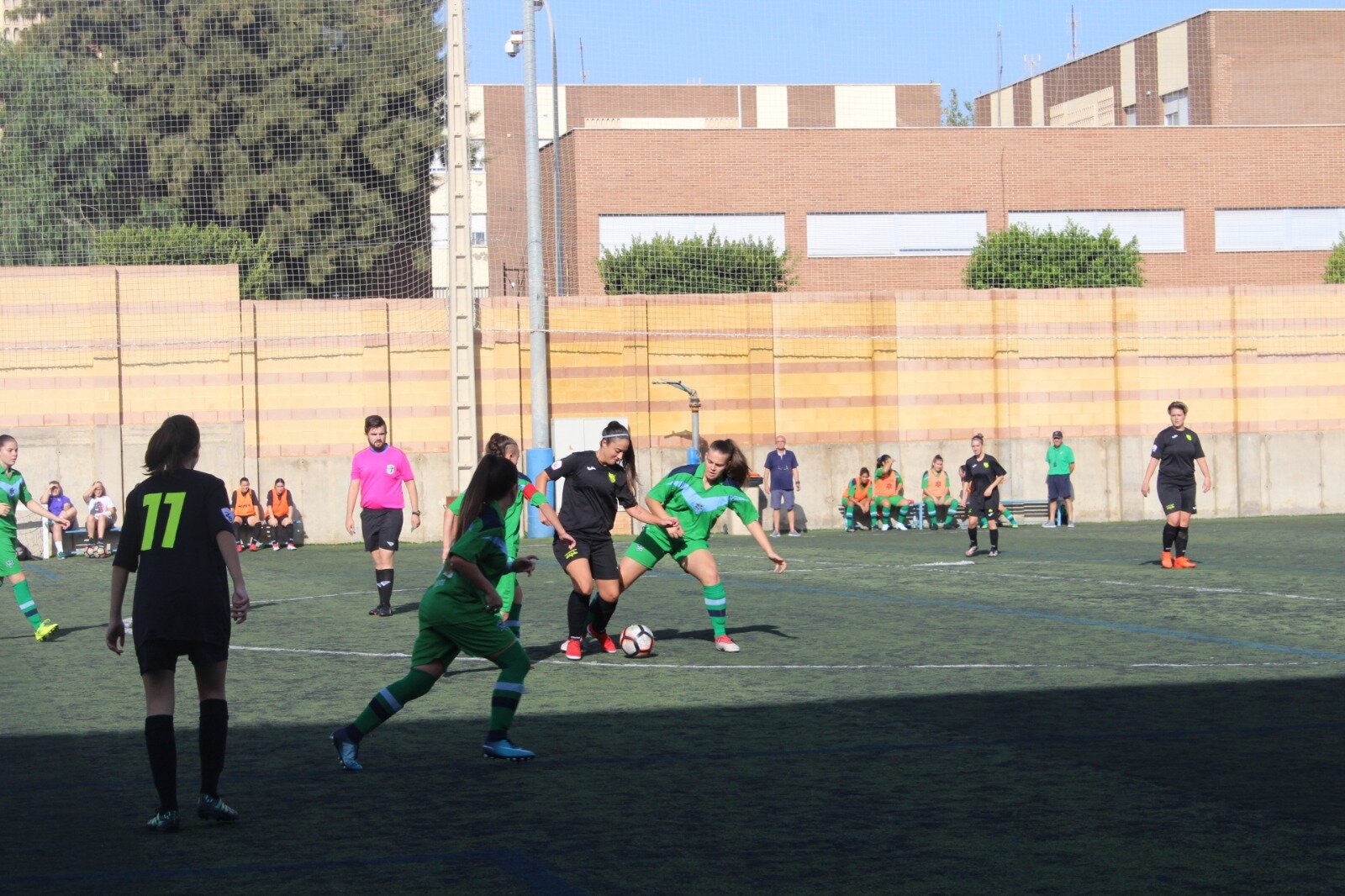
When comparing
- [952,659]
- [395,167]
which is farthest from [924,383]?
[952,659]

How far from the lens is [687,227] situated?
45.0m

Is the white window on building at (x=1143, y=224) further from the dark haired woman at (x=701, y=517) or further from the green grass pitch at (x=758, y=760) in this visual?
the dark haired woman at (x=701, y=517)

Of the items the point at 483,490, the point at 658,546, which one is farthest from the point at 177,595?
the point at 658,546

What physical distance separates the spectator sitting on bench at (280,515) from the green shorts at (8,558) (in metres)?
13.6

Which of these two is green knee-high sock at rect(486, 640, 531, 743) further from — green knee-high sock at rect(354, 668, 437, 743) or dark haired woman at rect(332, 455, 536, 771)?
green knee-high sock at rect(354, 668, 437, 743)

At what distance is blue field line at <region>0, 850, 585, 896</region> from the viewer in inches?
244

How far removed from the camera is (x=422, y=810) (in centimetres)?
734

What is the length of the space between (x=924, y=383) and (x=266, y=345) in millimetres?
12627

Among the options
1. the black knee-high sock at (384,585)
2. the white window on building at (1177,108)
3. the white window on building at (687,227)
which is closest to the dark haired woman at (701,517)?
the black knee-high sock at (384,585)

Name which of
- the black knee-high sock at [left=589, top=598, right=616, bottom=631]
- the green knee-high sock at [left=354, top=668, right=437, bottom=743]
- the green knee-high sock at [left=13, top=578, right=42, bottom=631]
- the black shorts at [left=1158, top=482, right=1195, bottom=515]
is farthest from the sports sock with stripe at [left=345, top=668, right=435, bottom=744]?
the black shorts at [left=1158, top=482, right=1195, bottom=515]

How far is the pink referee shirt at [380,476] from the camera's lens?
53.8 ft

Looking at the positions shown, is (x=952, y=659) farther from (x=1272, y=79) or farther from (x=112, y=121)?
(x=1272, y=79)

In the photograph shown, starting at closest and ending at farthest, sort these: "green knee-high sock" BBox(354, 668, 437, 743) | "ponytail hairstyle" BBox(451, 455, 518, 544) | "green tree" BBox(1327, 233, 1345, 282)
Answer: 1. "green knee-high sock" BBox(354, 668, 437, 743)
2. "ponytail hairstyle" BBox(451, 455, 518, 544)
3. "green tree" BBox(1327, 233, 1345, 282)

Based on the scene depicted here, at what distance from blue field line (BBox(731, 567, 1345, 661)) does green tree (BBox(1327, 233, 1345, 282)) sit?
95.6 feet
